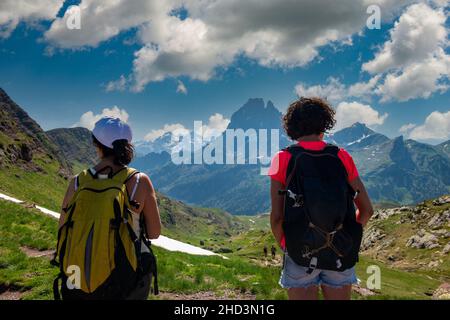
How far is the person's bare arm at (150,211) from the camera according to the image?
6.51 metres

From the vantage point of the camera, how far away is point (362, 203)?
6.32 m

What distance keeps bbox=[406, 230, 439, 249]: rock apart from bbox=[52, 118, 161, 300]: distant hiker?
10624 centimetres

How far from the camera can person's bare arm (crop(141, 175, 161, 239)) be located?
21.4 feet

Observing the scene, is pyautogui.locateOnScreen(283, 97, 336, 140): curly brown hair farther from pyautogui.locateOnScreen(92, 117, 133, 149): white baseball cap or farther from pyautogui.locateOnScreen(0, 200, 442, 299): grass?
pyautogui.locateOnScreen(0, 200, 442, 299): grass

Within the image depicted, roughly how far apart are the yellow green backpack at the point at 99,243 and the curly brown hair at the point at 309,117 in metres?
2.91

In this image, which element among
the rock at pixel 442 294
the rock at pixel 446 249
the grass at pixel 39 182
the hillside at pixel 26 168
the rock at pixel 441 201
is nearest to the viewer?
the rock at pixel 442 294

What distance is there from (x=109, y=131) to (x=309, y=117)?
131 inches

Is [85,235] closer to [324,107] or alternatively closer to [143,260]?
[143,260]

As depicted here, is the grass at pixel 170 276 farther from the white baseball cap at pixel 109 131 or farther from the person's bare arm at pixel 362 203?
the white baseball cap at pixel 109 131

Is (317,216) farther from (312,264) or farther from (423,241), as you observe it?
(423,241)

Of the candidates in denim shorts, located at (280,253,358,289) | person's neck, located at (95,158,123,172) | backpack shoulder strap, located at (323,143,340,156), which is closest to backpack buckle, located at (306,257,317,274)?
denim shorts, located at (280,253,358,289)

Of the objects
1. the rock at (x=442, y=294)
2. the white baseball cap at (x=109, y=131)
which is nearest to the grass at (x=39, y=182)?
the rock at (x=442, y=294)

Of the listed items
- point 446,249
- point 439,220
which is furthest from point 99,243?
point 439,220
